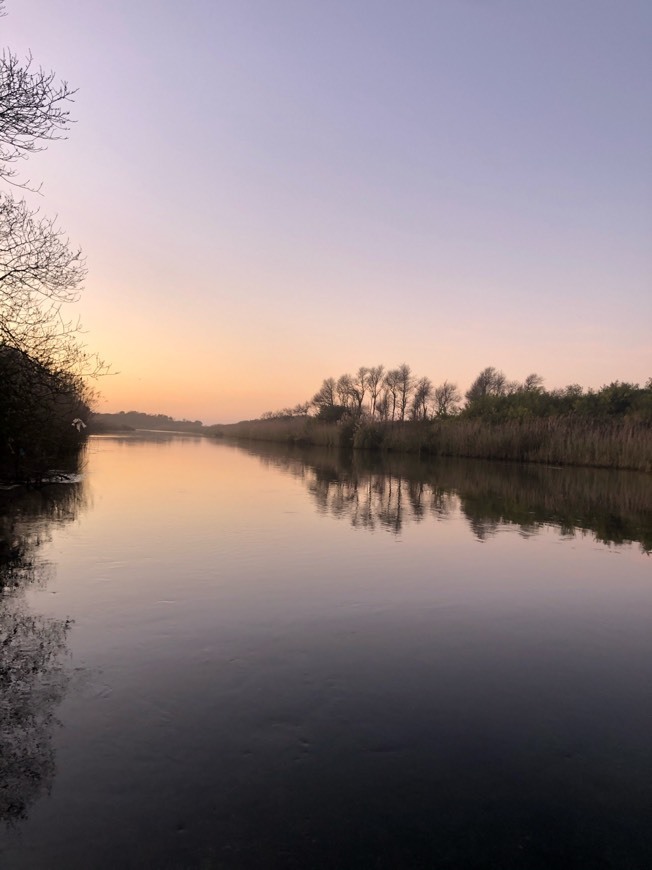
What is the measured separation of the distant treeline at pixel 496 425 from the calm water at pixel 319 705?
22.6 meters

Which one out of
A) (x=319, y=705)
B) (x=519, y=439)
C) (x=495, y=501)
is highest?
(x=519, y=439)

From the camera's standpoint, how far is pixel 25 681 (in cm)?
378

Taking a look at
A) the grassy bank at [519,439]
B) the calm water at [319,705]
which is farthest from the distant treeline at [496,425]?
the calm water at [319,705]

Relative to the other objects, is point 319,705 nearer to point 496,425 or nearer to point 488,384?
point 496,425

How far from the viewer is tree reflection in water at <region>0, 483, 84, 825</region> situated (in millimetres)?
2750

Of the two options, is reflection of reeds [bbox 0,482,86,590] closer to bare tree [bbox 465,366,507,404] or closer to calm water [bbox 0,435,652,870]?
calm water [bbox 0,435,652,870]

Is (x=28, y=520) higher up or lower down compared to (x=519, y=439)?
lower down

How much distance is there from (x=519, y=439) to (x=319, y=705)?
31580mm

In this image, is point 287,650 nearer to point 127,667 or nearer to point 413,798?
point 127,667

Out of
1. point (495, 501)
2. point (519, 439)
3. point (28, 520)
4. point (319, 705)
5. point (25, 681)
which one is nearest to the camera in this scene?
point (319, 705)

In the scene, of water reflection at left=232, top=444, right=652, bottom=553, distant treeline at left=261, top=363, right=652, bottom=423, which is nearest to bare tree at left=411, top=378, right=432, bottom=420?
distant treeline at left=261, top=363, right=652, bottom=423

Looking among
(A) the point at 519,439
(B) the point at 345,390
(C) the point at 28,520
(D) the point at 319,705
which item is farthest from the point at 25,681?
(B) the point at 345,390

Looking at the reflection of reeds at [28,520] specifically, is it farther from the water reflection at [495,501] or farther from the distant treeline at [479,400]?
the distant treeline at [479,400]

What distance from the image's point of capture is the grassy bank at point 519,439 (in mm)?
27781
